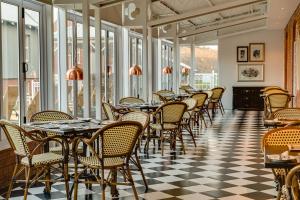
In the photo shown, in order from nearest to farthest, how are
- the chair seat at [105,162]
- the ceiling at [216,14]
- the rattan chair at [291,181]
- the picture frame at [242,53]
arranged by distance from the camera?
the rattan chair at [291,181]
the chair seat at [105,162]
the ceiling at [216,14]
the picture frame at [242,53]

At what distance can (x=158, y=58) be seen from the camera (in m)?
15.1

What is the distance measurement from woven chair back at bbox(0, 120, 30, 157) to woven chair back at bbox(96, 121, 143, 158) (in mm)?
703

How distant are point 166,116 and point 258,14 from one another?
27.6 feet

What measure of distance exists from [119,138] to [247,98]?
13.5m

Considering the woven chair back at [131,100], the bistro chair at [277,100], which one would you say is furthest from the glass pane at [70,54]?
the bistro chair at [277,100]

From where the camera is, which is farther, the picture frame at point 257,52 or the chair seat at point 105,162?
the picture frame at point 257,52

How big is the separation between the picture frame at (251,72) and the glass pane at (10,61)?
12290mm

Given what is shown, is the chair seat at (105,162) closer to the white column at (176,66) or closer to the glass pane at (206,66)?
the white column at (176,66)

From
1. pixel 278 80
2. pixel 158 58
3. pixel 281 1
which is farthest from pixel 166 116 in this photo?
pixel 278 80

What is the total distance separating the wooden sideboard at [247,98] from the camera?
1725 centimetres

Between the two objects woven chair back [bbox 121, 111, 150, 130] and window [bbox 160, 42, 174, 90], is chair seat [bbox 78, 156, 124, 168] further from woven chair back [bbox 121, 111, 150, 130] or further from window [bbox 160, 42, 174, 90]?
window [bbox 160, 42, 174, 90]

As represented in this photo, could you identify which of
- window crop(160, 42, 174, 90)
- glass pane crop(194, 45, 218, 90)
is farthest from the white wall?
window crop(160, 42, 174, 90)

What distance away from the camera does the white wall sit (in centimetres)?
1739

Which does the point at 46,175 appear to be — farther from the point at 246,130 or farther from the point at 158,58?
the point at 158,58
